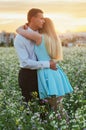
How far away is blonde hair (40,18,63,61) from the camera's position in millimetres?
8703

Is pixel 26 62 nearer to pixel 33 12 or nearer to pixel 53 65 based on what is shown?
pixel 53 65

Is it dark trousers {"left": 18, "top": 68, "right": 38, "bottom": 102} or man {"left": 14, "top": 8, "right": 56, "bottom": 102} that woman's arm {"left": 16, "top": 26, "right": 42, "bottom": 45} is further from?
dark trousers {"left": 18, "top": 68, "right": 38, "bottom": 102}

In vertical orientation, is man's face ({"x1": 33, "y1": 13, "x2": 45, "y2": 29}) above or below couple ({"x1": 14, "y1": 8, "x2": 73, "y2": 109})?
above

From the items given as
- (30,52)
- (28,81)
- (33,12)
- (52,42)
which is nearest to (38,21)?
(33,12)

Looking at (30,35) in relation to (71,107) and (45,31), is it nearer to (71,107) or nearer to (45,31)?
(45,31)

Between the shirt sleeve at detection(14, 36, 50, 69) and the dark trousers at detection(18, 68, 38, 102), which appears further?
the dark trousers at detection(18, 68, 38, 102)

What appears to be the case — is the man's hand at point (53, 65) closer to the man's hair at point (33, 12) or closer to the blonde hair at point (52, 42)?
the blonde hair at point (52, 42)

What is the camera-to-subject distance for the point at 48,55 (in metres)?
8.79

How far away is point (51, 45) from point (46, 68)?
0.34m

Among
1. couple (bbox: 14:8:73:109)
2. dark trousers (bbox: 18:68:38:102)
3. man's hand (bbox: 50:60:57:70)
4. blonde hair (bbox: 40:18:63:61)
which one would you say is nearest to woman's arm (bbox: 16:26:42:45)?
couple (bbox: 14:8:73:109)

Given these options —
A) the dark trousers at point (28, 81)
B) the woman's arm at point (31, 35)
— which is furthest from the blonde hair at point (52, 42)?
the dark trousers at point (28, 81)

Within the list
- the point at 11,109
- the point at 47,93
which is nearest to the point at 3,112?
the point at 11,109

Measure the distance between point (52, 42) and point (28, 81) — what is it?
0.69m

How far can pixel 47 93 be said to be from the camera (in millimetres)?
8820
